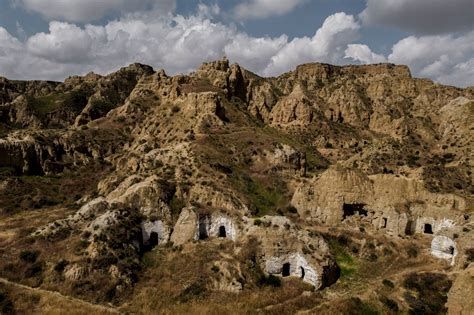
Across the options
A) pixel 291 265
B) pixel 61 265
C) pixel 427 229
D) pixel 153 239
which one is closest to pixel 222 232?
pixel 153 239

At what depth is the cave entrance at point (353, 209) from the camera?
2312 inches

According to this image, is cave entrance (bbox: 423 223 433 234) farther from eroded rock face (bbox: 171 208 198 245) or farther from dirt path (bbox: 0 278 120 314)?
dirt path (bbox: 0 278 120 314)

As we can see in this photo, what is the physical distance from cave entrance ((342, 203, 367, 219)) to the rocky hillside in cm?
20

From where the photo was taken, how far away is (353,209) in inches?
2343

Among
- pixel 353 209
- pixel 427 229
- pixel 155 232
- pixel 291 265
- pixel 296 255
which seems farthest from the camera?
pixel 353 209

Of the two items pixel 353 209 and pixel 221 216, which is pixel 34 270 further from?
pixel 353 209

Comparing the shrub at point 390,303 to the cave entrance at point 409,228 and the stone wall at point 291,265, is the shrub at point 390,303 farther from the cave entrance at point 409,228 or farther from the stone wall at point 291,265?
the cave entrance at point 409,228

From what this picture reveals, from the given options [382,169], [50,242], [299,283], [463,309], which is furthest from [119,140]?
[463,309]

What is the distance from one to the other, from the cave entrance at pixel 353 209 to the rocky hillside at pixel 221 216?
0.64 feet

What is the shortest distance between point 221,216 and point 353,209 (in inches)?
787

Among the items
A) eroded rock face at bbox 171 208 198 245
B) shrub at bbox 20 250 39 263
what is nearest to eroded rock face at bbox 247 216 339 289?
eroded rock face at bbox 171 208 198 245

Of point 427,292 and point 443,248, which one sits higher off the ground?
point 443,248

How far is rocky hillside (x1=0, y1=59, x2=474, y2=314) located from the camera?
41031mm

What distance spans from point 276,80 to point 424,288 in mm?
156598
